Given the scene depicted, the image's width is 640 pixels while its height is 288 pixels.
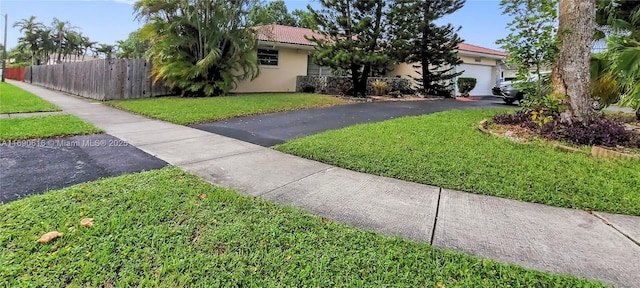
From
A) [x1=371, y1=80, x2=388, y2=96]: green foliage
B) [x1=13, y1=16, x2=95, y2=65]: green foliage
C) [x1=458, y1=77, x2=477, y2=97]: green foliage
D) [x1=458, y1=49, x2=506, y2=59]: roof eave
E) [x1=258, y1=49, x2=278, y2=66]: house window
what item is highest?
[x1=13, y1=16, x2=95, y2=65]: green foliage

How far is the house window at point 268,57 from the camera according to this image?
16.4 metres

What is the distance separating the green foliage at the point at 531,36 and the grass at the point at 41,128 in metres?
8.43

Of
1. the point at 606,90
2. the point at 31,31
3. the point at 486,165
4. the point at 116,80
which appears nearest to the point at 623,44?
the point at 606,90

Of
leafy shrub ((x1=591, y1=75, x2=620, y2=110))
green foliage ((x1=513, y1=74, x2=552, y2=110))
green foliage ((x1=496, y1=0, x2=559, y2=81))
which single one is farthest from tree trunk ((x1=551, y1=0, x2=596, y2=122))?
leafy shrub ((x1=591, y1=75, x2=620, y2=110))

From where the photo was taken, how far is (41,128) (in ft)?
21.0

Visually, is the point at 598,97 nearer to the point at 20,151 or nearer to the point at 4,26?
the point at 20,151

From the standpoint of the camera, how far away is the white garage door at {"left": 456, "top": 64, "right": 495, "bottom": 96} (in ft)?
70.4

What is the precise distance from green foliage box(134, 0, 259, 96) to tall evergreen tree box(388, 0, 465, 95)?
20.1 feet

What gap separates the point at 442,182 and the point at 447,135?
8.91 ft

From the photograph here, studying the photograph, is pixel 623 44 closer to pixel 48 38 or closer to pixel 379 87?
pixel 379 87

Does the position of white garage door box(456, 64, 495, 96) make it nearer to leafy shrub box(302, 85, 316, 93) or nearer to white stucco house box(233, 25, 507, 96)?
white stucco house box(233, 25, 507, 96)

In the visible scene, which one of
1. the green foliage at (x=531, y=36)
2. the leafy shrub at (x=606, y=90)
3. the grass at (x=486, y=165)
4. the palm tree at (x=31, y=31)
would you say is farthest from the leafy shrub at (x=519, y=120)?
the palm tree at (x=31, y=31)

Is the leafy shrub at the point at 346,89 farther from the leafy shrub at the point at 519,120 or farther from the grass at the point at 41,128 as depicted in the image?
the grass at the point at 41,128

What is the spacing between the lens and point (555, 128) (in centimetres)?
605
